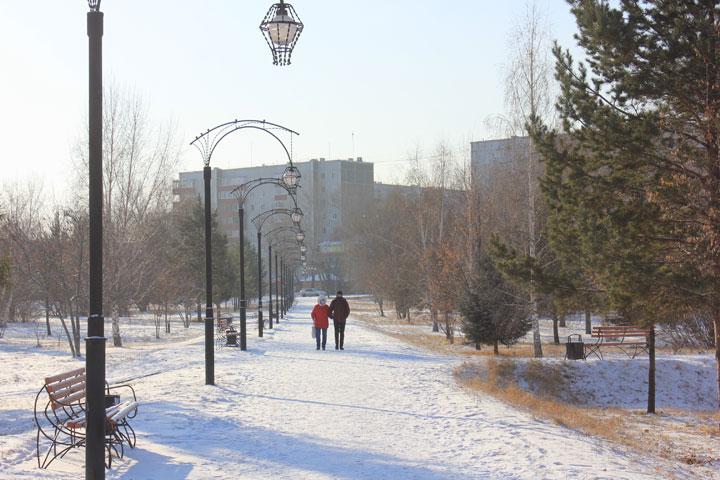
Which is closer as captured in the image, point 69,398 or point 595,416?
point 69,398

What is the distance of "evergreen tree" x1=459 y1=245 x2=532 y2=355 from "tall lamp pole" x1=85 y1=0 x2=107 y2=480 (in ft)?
66.4

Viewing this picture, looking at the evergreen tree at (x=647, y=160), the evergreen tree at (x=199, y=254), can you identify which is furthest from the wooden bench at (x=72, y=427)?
the evergreen tree at (x=199, y=254)

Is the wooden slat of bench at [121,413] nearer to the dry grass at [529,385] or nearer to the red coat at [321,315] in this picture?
the dry grass at [529,385]

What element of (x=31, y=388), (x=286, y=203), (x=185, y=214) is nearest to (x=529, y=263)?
(x=31, y=388)

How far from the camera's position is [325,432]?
8914 millimetres

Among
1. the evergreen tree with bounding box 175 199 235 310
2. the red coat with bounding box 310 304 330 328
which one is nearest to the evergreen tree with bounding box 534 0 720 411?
the red coat with bounding box 310 304 330 328

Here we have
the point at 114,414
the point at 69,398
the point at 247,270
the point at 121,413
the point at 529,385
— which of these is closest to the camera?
the point at 114,414

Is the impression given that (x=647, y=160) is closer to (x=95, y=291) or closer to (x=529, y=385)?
(x=529, y=385)

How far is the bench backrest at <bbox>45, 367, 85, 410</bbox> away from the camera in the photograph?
7.53 m

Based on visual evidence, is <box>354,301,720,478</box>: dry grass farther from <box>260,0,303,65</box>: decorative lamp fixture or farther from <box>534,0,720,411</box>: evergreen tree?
<box>260,0,303,65</box>: decorative lamp fixture

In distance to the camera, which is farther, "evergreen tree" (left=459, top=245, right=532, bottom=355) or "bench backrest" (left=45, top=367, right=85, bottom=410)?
"evergreen tree" (left=459, top=245, right=532, bottom=355)

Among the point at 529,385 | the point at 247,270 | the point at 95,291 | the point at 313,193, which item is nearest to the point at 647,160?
the point at 529,385

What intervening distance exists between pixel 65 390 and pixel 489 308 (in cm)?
1919

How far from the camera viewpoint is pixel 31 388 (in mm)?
15703
